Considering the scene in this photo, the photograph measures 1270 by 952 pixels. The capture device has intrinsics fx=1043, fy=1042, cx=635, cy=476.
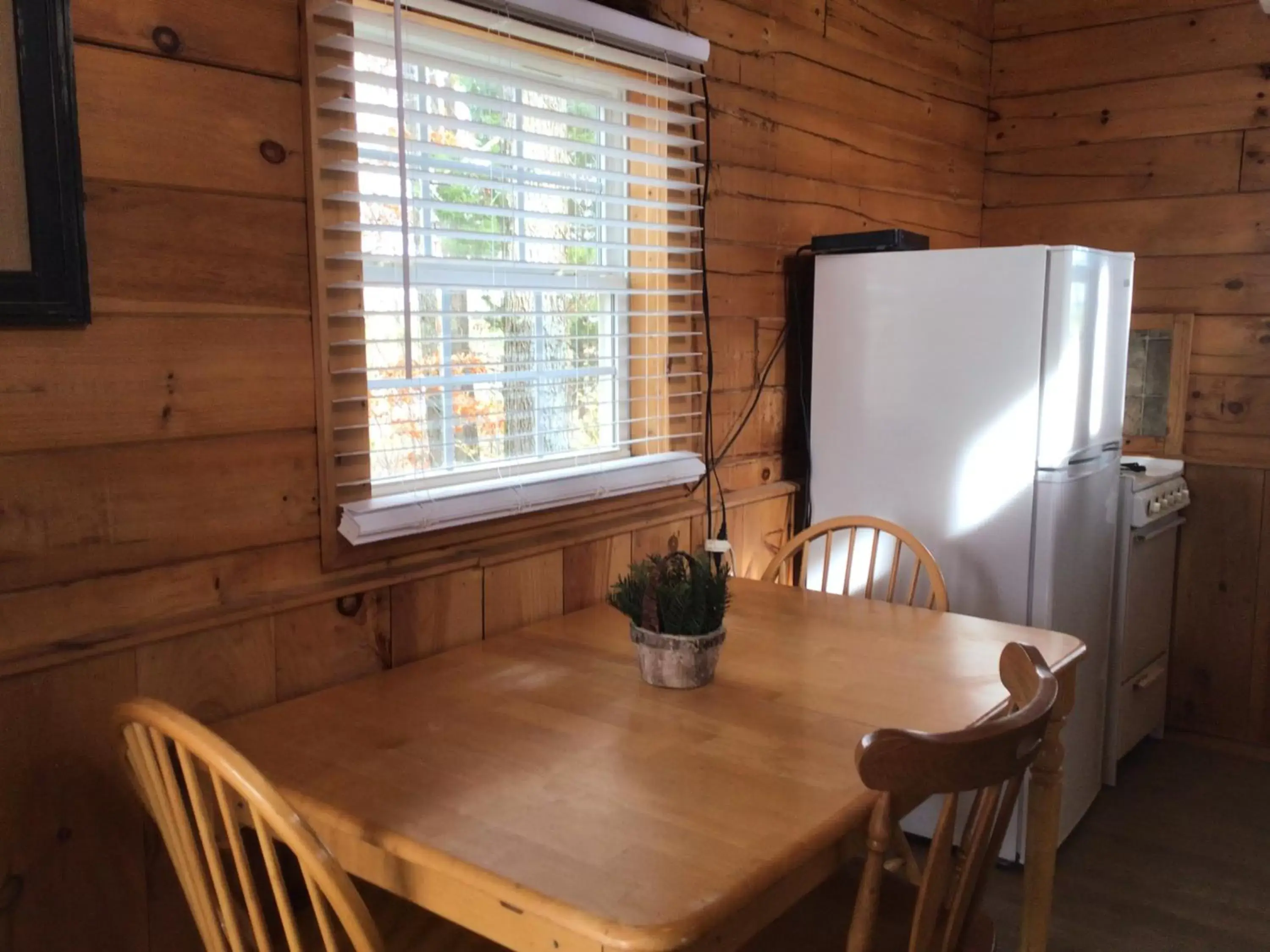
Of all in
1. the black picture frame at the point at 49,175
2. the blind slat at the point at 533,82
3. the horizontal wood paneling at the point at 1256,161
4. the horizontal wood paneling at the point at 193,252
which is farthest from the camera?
the horizontal wood paneling at the point at 1256,161

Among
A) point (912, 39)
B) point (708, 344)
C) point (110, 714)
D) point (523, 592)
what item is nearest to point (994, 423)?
point (708, 344)

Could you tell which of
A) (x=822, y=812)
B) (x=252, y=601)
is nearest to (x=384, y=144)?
(x=252, y=601)

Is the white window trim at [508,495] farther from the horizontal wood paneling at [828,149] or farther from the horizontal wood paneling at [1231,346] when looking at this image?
the horizontal wood paneling at [1231,346]

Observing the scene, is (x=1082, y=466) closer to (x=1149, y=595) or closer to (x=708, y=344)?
(x=1149, y=595)

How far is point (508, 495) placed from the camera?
1945 mm

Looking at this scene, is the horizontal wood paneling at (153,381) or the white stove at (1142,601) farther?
the white stove at (1142,601)

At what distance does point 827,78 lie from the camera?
284 centimetres

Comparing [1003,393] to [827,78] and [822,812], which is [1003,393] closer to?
[827,78]

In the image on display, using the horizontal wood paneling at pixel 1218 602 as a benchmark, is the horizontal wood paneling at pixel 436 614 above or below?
above

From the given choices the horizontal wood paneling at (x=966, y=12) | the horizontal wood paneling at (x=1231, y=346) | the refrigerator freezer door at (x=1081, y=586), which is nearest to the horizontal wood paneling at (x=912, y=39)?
the horizontal wood paneling at (x=966, y=12)

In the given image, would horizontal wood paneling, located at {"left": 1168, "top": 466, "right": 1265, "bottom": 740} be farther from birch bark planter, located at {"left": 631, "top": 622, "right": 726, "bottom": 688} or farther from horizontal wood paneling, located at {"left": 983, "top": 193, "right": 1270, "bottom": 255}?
birch bark planter, located at {"left": 631, "top": 622, "right": 726, "bottom": 688}

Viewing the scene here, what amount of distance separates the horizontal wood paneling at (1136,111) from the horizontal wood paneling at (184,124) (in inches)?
110

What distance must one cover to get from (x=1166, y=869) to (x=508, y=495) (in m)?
1.92

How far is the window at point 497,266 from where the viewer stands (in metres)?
1.69
